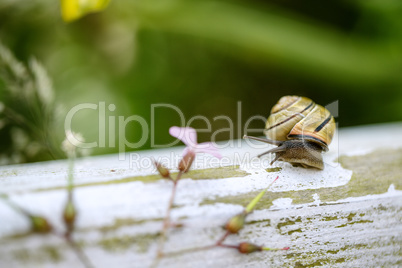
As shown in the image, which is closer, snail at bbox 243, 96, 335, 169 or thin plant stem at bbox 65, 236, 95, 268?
thin plant stem at bbox 65, 236, 95, 268

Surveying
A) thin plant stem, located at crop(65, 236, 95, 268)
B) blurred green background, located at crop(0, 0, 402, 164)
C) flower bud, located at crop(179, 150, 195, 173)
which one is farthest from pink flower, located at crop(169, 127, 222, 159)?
blurred green background, located at crop(0, 0, 402, 164)

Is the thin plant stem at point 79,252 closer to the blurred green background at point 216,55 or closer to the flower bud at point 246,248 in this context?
the flower bud at point 246,248

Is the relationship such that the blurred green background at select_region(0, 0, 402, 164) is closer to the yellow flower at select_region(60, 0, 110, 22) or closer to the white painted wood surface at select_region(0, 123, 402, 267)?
the yellow flower at select_region(60, 0, 110, 22)

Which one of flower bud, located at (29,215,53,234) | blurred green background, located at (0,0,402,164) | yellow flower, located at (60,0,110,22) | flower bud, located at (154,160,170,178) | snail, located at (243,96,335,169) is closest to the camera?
flower bud, located at (29,215,53,234)

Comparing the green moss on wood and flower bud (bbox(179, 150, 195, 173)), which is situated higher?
flower bud (bbox(179, 150, 195, 173))

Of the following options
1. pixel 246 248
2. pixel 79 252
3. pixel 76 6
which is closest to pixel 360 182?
pixel 246 248

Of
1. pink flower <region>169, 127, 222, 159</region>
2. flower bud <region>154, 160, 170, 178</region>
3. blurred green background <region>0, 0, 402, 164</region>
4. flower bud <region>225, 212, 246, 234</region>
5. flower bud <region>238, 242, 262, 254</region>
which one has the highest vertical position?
blurred green background <region>0, 0, 402, 164</region>

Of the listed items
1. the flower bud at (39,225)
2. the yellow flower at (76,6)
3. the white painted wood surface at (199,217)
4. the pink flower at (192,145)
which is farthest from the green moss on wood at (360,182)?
the yellow flower at (76,6)

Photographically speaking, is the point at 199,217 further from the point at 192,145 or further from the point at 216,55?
the point at 216,55
